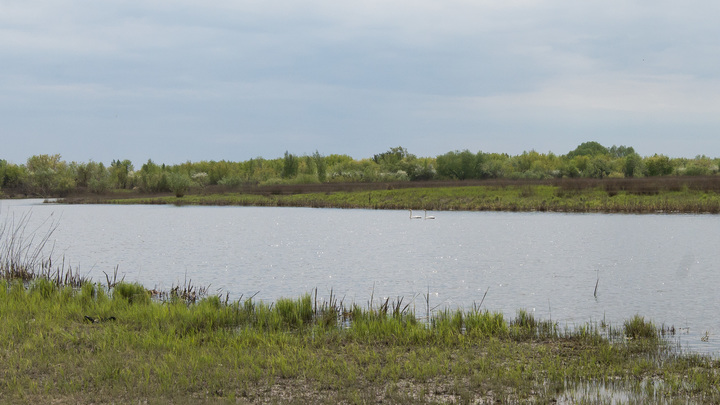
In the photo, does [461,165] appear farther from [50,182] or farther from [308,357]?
[308,357]

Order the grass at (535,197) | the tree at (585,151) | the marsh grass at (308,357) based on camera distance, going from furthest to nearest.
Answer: the tree at (585,151), the grass at (535,197), the marsh grass at (308,357)

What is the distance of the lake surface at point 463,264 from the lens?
16484 mm

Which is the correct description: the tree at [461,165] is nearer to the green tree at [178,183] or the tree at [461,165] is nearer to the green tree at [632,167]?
the green tree at [632,167]

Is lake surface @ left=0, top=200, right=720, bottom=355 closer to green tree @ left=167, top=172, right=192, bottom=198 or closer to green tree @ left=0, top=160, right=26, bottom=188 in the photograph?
green tree @ left=167, top=172, right=192, bottom=198

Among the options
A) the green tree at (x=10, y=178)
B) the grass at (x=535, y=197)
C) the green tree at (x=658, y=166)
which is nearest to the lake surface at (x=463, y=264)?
the grass at (x=535, y=197)

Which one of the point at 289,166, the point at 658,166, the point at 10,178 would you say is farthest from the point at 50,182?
the point at 658,166

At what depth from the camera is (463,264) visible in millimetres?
25031

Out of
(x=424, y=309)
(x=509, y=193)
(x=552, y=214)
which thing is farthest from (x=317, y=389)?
(x=509, y=193)

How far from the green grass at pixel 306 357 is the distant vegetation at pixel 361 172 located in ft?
304

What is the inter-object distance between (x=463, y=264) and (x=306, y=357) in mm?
15705

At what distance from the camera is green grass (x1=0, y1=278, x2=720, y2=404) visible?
8.54 metres

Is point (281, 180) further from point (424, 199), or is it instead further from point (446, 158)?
point (424, 199)

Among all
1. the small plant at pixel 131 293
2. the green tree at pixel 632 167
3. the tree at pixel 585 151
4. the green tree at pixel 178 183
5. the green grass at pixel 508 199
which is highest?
the tree at pixel 585 151

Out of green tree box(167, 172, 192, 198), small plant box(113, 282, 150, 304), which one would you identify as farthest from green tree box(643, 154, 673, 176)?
small plant box(113, 282, 150, 304)
